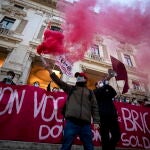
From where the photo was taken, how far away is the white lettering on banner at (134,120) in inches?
236

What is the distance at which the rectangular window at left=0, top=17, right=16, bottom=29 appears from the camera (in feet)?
44.5

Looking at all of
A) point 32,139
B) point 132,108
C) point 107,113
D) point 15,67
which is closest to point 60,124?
point 32,139

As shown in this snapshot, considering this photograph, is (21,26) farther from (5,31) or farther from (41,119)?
(41,119)

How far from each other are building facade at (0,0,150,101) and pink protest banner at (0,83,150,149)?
469 cm

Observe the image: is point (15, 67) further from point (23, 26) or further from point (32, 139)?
point (32, 139)

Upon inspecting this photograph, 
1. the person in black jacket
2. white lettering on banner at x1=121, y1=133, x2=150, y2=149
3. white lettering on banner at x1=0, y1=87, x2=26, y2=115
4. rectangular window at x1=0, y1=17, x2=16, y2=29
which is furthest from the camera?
rectangular window at x1=0, y1=17, x2=16, y2=29

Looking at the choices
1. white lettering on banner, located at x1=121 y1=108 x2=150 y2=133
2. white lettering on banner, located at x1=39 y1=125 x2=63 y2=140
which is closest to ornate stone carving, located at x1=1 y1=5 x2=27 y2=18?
white lettering on banner, located at x1=39 y1=125 x2=63 y2=140

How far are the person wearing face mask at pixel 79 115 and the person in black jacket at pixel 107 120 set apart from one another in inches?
30.5

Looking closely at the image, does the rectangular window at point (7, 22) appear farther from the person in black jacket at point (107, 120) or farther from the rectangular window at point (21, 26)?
the person in black jacket at point (107, 120)

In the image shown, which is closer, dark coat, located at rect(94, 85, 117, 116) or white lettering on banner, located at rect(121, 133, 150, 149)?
dark coat, located at rect(94, 85, 117, 116)

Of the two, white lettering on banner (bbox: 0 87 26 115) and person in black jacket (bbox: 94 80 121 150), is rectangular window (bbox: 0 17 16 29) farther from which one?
person in black jacket (bbox: 94 80 121 150)

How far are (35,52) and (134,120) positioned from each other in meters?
8.78

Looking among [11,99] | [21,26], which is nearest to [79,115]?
[11,99]

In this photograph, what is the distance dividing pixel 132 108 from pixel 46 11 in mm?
13355
